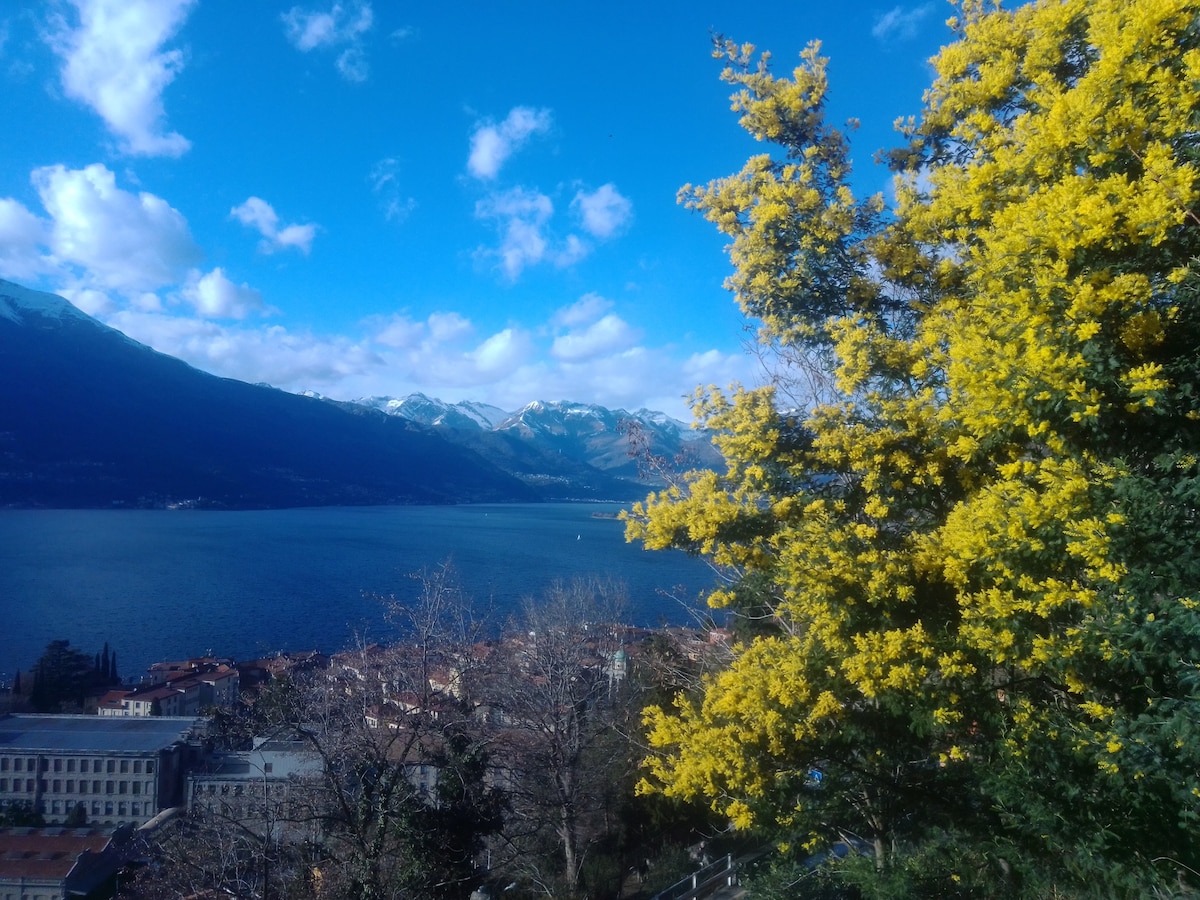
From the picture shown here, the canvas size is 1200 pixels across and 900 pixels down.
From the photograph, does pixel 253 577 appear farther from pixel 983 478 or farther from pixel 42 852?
pixel 983 478

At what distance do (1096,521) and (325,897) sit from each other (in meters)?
8.72

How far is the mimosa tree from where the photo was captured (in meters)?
3.97

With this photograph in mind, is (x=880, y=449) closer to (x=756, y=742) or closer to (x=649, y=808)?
(x=756, y=742)

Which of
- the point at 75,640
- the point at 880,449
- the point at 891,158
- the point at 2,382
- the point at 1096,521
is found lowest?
the point at 75,640

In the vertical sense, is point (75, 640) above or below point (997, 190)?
below

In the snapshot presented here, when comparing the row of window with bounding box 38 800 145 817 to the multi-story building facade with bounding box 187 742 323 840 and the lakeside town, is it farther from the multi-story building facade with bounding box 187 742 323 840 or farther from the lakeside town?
the multi-story building facade with bounding box 187 742 323 840

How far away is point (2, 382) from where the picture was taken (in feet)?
466

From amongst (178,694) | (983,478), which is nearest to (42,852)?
(178,694)

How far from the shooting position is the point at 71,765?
22.5m

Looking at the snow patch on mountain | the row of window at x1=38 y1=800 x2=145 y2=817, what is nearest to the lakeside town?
the row of window at x1=38 y1=800 x2=145 y2=817

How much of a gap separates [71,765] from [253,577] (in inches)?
1158

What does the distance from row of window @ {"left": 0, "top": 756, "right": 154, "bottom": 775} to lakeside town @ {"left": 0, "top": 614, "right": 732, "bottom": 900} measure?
0.07 m

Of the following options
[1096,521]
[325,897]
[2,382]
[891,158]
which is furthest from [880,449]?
[2,382]

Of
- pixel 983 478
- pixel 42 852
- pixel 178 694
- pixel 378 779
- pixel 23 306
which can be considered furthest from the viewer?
pixel 23 306
